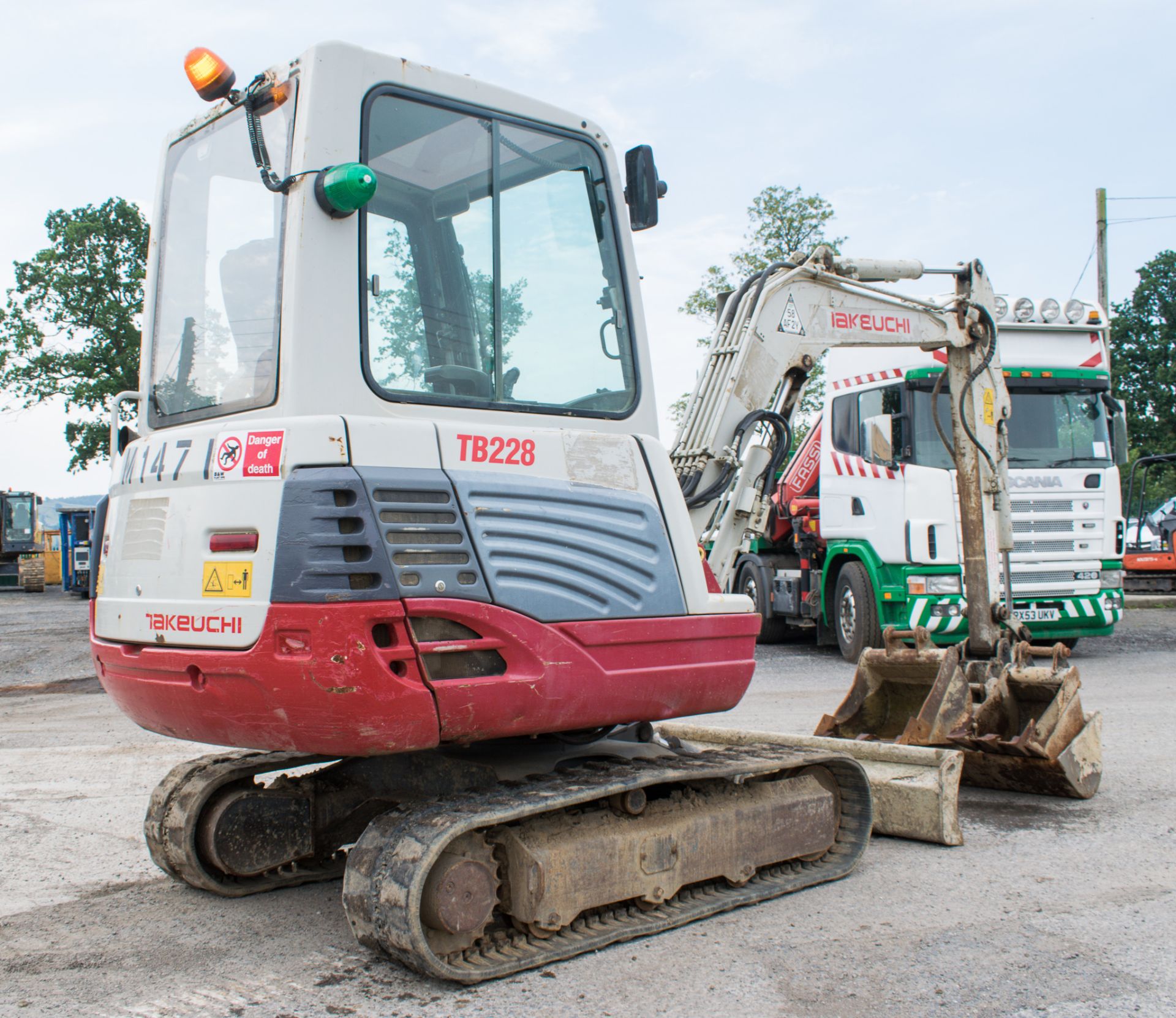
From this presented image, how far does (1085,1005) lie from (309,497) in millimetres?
2594

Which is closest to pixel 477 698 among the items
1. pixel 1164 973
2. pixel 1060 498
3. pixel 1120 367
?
pixel 1164 973

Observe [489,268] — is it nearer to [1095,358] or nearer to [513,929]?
[513,929]

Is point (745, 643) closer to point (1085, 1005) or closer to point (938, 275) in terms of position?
point (1085, 1005)

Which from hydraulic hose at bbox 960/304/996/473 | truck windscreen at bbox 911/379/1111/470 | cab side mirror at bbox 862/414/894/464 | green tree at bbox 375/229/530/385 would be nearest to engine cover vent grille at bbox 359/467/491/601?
green tree at bbox 375/229/530/385

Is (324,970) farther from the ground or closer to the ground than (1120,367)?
closer to the ground

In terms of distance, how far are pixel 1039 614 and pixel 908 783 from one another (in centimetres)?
655

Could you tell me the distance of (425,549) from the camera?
3389 millimetres

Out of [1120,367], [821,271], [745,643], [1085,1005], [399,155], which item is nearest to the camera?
[1085,1005]

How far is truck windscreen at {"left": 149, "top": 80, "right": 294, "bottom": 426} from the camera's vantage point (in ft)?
12.0

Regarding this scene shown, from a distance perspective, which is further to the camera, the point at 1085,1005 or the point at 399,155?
the point at 399,155

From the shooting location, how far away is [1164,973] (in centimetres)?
342

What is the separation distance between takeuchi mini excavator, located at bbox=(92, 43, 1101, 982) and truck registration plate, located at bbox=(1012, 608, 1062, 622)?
22.6ft

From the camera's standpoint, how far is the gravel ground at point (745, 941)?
130 inches

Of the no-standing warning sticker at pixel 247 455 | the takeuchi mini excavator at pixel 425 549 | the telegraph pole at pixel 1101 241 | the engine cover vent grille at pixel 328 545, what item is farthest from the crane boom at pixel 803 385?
the telegraph pole at pixel 1101 241
